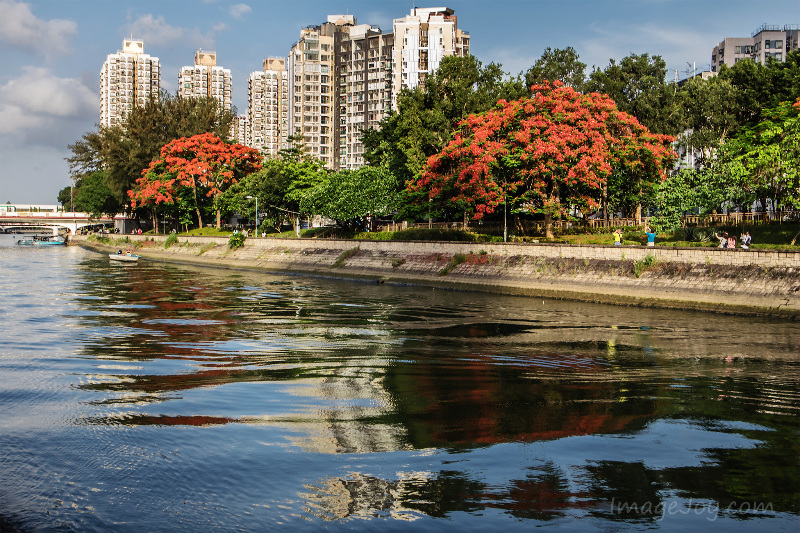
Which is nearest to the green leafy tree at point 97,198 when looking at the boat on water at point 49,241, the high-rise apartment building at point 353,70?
the boat on water at point 49,241

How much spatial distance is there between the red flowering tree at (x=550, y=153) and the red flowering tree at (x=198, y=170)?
1832 inches

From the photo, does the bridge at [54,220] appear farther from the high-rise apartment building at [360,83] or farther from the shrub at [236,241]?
the shrub at [236,241]

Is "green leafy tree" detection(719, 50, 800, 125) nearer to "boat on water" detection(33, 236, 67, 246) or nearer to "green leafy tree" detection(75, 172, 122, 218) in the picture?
"green leafy tree" detection(75, 172, 122, 218)

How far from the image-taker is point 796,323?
94.3ft

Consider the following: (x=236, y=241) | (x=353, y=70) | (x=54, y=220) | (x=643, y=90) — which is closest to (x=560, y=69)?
(x=643, y=90)

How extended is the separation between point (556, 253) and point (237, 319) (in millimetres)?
21822

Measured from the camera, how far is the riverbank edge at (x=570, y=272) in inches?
1253

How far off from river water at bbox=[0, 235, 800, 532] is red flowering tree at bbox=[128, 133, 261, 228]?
71550mm

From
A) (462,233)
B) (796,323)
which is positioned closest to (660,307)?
(796,323)

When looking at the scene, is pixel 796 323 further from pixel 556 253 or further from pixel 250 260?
pixel 250 260

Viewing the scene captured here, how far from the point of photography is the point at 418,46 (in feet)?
435

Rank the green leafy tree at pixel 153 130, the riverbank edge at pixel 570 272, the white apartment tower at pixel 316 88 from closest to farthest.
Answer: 1. the riverbank edge at pixel 570 272
2. the green leafy tree at pixel 153 130
3. the white apartment tower at pixel 316 88

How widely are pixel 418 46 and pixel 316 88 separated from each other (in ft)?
99.2

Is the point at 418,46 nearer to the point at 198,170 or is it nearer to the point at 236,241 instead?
the point at 198,170
